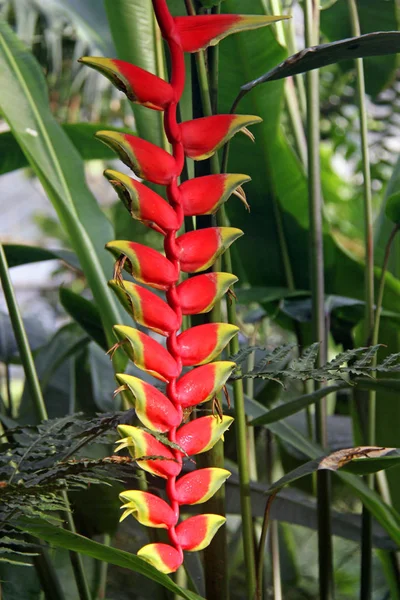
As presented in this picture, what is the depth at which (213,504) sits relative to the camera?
366 millimetres

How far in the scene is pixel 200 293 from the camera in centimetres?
27

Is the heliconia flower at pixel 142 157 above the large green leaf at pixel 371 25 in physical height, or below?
below

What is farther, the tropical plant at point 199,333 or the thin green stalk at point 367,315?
the thin green stalk at point 367,315

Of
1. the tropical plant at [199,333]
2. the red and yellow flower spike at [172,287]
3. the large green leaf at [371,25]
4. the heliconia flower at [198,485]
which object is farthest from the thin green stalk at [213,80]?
the large green leaf at [371,25]

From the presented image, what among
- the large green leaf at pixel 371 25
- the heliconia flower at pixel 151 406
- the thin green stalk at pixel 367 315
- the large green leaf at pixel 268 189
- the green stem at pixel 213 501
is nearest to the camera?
the heliconia flower at pixel 151 406

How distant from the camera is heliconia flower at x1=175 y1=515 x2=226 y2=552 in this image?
27cm

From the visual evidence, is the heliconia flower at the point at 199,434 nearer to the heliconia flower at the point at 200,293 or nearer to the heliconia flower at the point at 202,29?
the heliconia flower at the point at 200,293

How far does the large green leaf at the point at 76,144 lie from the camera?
61cm

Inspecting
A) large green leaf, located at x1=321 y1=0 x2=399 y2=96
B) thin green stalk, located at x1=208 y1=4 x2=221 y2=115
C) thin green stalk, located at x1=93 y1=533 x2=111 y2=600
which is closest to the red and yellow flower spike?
thin green stalk, located at x1=208 y1=4 x2=221 y2=115

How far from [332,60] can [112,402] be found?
44 cm

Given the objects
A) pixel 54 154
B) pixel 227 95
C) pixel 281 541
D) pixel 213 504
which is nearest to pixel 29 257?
pixel 54 154

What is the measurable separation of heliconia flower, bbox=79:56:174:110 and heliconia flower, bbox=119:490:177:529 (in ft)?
0.51

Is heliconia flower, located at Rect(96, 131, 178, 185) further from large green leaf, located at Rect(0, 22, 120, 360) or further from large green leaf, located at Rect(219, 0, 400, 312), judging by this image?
large green leaf, located at Rect(219, 0, 400, 312)

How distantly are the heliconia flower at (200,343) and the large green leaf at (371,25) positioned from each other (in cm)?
54
